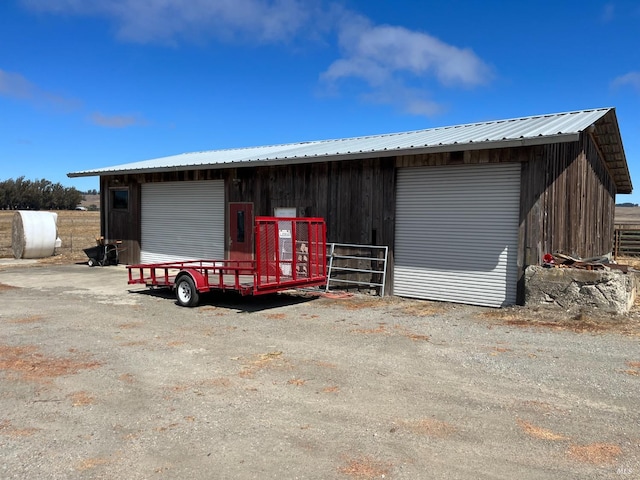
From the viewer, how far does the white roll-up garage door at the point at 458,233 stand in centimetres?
1036

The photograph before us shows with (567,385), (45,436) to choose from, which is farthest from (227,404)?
(567,385)

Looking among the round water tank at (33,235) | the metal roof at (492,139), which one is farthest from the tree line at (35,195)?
the metal roof at (492,139)

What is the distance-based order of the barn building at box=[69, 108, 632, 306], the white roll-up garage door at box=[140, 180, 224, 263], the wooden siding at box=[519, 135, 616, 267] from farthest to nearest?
the white roll-up garage door at box=[140, 180, 224, 263] → the barn building at box=[69, 108, 632, 306] → the wooden siding at box=[519, 135, 616, 267]

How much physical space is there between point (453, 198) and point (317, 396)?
701cm

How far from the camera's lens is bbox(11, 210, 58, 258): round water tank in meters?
21.2

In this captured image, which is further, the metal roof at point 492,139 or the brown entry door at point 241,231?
the brown entry door at point 241,231

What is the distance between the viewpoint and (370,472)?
3.58 metres

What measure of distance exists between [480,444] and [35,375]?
4.89m

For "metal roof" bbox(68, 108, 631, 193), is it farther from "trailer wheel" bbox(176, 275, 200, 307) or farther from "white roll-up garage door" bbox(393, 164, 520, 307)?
"trailer wheel" bbox(176, 275, 200, 307)

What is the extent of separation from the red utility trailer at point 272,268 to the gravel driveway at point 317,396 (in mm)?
951

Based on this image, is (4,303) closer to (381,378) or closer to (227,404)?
(227,404)

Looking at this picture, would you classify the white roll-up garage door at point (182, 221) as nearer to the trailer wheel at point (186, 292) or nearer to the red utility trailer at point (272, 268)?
the red utility trailer at point (272, 268)

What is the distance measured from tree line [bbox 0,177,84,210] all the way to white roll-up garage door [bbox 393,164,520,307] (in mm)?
111876

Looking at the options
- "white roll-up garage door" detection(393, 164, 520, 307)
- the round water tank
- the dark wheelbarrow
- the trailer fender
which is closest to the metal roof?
"white roll-up garage door" detection(393, 164, 520, 307)
